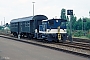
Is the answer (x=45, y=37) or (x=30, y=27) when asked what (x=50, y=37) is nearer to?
(x=45, y=37)

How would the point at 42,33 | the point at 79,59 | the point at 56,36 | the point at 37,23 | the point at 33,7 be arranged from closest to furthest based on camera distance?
the point at 79,59, the point at 56,36, the point at 42,33, the point at 37,23, the point at 33,7

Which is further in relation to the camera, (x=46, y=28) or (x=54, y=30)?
(x=46, y=28)

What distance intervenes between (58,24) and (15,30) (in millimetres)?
16493

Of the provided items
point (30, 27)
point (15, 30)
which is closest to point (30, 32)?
point (30, 27)

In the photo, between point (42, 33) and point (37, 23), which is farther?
point (37, 23)

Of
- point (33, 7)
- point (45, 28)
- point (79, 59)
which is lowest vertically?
point (79, 59)

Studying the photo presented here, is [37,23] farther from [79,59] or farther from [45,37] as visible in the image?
[79,59]

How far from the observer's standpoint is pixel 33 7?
5566 cm

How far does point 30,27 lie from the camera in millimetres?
33062

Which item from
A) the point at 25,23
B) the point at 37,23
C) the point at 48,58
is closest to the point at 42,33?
the point at 37,23

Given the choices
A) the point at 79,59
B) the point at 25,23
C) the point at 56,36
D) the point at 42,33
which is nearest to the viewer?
the point at 79,59

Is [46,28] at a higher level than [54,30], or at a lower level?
higher

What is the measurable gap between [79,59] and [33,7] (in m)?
42.7

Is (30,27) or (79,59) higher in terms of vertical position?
(30,27)
